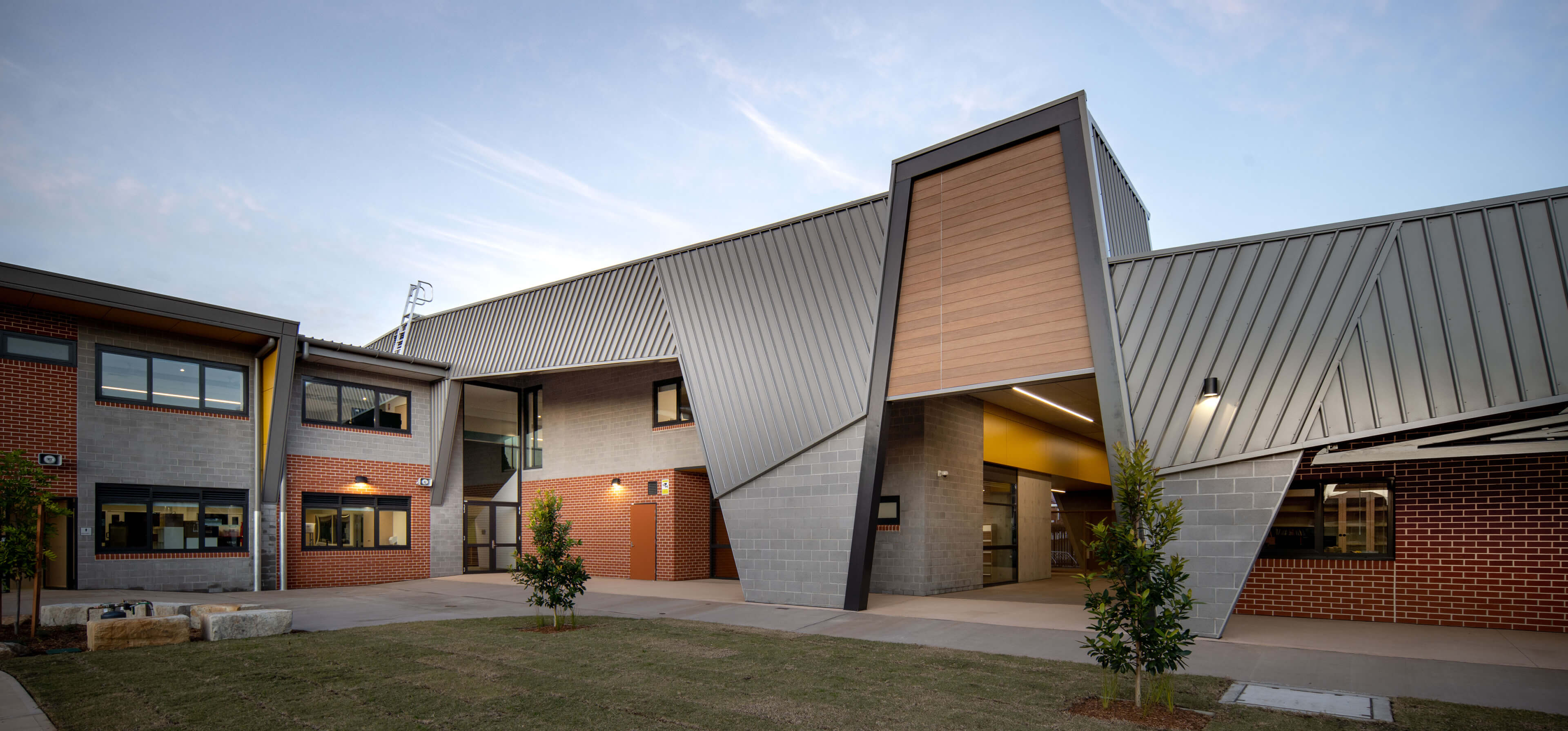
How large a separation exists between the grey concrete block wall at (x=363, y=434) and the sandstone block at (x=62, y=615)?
747 centimetres

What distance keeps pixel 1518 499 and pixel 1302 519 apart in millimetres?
2277

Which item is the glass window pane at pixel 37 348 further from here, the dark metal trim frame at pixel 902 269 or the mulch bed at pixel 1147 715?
the mulch bed at pixel 1147 715

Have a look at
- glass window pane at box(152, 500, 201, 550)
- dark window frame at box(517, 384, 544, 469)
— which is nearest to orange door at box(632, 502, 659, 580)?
dark window frame at box(517, 384, 544, 469)

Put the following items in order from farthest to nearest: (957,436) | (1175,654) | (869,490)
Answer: (957,436), (869,490), (1175,654)

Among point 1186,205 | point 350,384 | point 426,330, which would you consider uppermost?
point 1186,205

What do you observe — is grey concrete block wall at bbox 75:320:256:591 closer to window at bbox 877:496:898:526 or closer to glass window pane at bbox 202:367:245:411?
glass window pane at bbox 202:367:245:411

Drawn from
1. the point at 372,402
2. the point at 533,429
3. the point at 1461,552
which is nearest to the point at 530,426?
the point at 533,429

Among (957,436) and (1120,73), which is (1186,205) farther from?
(957,436)

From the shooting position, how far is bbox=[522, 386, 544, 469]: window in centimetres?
2075

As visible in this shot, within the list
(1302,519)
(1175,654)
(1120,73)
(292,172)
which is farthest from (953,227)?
(292,172)

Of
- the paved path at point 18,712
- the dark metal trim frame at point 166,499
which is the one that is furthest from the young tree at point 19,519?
the dark metal trim frame at point 166,499

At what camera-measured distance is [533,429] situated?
20.9 meters

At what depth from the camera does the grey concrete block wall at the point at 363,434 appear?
16.5 metres

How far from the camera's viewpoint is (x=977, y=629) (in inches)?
382
